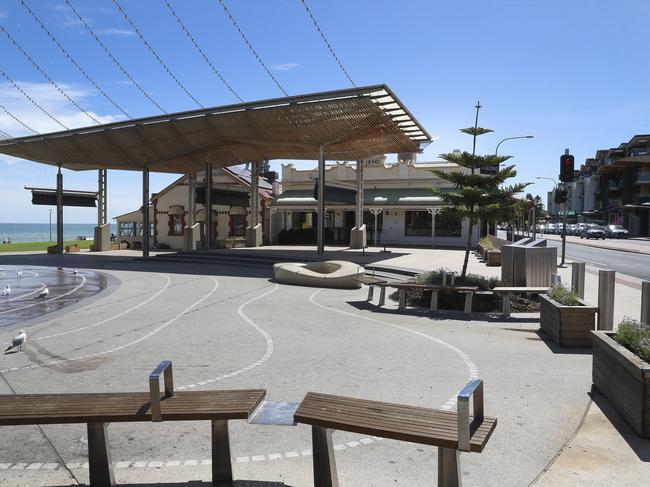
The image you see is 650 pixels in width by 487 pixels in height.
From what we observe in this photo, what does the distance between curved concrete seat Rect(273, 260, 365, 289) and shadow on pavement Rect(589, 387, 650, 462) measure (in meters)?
11.3

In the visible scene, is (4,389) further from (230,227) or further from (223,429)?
(230,227)

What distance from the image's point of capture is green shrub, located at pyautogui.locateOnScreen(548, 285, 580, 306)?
9.49 meters

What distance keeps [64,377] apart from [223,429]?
3.92 meters

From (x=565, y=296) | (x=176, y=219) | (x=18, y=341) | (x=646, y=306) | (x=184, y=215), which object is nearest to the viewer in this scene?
(x=646, y=306)

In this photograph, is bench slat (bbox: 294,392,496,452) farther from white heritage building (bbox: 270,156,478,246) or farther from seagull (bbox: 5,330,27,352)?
white heritage building (bbox: 270,156,478,246)

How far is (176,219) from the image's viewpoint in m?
43.8

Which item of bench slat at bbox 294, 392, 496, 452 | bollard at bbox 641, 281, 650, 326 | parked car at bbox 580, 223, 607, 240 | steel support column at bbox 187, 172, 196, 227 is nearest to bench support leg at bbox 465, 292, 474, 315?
bollard at bbox 641, 281, 650, 326

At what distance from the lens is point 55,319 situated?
1191 centimetres

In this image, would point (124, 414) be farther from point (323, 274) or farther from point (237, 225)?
point (237, 225)

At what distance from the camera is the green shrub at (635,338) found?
5402 mm

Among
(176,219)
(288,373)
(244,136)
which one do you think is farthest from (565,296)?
(176,219)

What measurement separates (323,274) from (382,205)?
21998 millimetres

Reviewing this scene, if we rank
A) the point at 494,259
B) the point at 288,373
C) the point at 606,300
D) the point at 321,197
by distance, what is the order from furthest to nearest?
the point at 321,197
the point at 494,259
the point at 606,300
the point at 288,373

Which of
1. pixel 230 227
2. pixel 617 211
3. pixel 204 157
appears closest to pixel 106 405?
pixel 204 157
